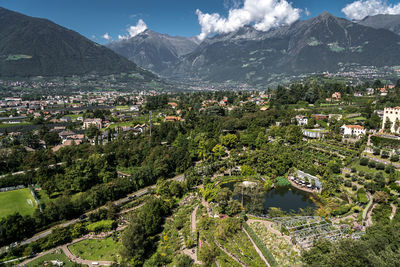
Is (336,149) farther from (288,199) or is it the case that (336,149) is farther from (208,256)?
(208,256)

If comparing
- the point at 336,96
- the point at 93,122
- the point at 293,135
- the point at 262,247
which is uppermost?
the point at 336,96

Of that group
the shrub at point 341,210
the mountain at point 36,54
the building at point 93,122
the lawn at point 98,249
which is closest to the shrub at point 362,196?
the shrub at point 341,210

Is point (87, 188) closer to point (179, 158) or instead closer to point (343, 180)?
point (179, 158)

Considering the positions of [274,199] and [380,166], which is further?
[380,166]

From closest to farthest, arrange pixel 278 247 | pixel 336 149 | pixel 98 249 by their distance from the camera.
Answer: pixel 278 247
pixel 98 249
pixel 336 149

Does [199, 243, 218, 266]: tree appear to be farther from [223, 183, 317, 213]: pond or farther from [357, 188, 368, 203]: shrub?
[357, 188, 368, 203]: shrub

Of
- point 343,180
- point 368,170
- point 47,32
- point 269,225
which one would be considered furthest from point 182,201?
point 47,32

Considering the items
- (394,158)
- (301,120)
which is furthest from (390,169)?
(301,120)
